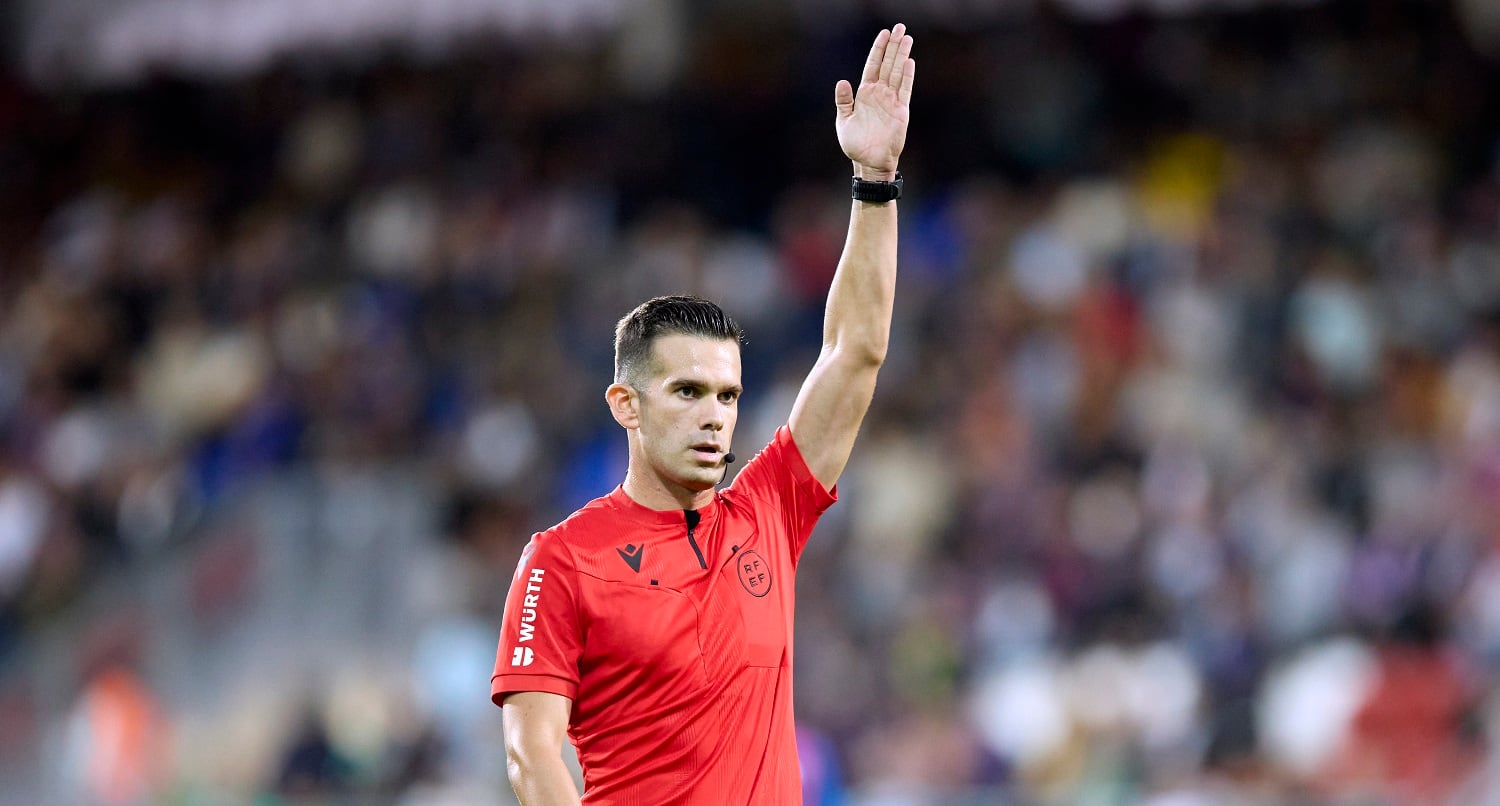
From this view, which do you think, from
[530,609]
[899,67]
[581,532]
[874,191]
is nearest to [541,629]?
[530,609]

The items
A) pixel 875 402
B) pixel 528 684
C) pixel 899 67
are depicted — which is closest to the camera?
pixel 528 684

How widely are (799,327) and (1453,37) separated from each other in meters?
4.80

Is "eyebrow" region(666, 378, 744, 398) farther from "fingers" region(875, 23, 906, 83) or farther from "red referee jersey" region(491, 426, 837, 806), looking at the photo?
"fingers" region(875, 23, 906, 83)

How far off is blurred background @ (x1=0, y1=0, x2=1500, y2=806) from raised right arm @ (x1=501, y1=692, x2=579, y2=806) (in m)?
4.82

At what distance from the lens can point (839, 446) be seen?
14.4ft

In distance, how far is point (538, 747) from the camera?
3.88 meters

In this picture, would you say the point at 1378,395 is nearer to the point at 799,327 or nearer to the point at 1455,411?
the point at 1455,411

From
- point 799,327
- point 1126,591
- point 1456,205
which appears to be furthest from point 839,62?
point 1126,591

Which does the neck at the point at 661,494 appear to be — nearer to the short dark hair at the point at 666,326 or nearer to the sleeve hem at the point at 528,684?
the short dark hair at the point at 666,326

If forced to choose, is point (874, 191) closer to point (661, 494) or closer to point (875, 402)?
point (661, 494)

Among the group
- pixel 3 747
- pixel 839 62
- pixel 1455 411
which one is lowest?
pixel 3 747

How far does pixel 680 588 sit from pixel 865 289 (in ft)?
2.79

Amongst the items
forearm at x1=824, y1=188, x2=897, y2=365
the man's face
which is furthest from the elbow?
forearm at x1=824, y1=188, x2=897, y2=365

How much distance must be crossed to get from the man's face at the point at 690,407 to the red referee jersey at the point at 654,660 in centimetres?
16
